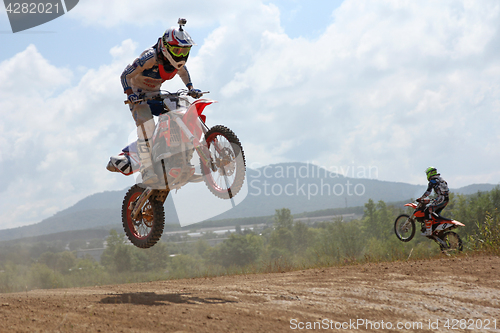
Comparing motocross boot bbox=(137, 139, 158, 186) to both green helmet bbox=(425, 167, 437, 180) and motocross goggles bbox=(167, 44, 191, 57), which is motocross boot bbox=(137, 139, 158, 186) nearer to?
motocross goggles bbox=(167, 44, 191, 57)

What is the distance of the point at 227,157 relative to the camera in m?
7.18

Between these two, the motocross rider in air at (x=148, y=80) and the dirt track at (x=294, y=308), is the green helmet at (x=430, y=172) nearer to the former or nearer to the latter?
the dirt track at (x=294, y=308)

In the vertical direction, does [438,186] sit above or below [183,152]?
below

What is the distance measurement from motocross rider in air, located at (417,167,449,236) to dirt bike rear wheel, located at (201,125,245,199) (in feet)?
30.8

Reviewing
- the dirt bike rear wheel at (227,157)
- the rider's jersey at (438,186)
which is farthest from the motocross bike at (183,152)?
the rider's jersey at (438,186)

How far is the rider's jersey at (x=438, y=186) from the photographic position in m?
13.9

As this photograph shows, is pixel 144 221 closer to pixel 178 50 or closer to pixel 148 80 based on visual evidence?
pixel 148 80

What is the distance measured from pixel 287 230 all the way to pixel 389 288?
8072 centimetres

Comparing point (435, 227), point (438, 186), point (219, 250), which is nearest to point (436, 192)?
point (438, 186)

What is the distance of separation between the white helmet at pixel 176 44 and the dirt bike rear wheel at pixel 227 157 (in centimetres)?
150

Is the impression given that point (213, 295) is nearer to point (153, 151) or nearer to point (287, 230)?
point (153, 151)

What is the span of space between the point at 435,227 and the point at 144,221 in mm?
10830

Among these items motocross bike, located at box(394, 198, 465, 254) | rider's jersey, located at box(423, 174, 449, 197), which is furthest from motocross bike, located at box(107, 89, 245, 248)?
A: rider's jersey, located at box(423, 174, 449, 197)

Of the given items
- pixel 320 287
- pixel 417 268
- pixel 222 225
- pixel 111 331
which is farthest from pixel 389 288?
pixel 222 225
